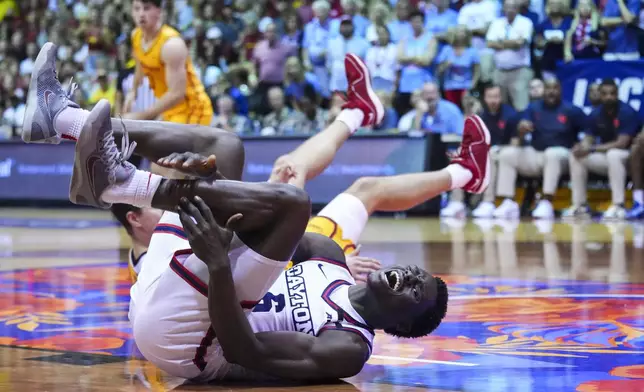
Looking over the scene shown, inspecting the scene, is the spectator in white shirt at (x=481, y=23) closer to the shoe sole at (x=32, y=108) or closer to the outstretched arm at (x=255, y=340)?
the shoe sole at (x=32, y=108)

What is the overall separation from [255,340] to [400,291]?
0.49m

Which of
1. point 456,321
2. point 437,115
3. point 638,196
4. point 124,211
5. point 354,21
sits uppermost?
point 124,211

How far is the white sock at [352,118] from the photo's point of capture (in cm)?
565

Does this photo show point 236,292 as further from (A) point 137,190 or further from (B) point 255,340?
(A) point 137,190

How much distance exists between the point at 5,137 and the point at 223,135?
12.1 meters

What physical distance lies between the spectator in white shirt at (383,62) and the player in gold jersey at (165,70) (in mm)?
6207

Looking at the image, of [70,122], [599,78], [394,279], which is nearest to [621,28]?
[599,78]

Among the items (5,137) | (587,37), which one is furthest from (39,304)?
(5,137)

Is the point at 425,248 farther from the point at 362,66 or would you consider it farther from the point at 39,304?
the point at 39,304

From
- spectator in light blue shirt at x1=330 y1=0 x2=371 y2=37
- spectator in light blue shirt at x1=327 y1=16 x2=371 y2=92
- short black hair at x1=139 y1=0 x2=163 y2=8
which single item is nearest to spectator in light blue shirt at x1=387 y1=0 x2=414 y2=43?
spectator in light blue shirt at x1=327 y1=16 x2=371 y2=92

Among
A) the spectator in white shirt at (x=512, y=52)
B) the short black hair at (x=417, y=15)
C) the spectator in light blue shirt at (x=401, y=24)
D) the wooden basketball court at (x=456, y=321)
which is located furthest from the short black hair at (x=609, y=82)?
the wooden basketball court at (x=456, y=321)

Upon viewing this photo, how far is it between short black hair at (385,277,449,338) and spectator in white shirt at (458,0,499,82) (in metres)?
9.23

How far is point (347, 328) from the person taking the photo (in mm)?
3129

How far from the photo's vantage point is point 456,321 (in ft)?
14.4
